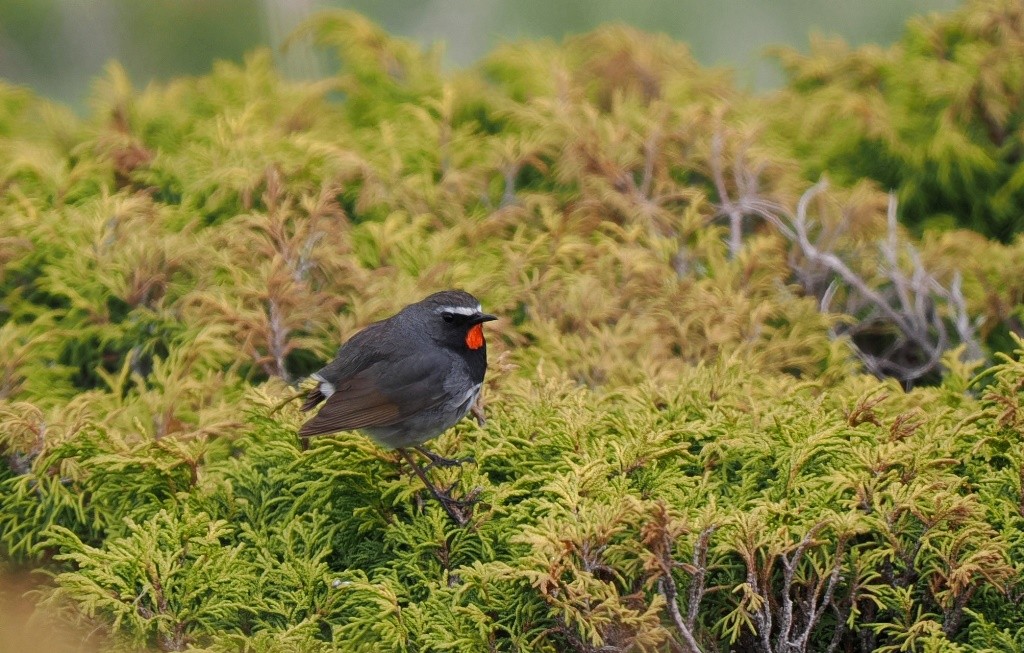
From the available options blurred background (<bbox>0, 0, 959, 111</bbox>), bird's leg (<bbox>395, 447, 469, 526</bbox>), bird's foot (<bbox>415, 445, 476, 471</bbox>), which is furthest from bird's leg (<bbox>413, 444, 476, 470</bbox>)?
blurred background (<bbox>0, 0, 959, 111</bbox>)

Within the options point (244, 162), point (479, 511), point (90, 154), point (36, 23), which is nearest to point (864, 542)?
point (479, 511)

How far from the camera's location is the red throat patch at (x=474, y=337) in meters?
Answer: 3.11

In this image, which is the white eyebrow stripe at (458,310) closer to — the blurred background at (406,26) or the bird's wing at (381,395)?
the bird's wing at (381,395)

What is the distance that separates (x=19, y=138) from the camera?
4.75m

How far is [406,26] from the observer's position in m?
7.98

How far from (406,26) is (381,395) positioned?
18.6 feet

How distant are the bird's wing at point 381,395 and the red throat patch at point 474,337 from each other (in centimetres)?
15

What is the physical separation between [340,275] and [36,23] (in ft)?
18.1

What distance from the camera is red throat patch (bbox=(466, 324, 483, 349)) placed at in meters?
3.11

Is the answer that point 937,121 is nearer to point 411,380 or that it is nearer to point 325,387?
point 411,380

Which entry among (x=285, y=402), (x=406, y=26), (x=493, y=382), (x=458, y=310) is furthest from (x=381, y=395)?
(x=406, y=26)

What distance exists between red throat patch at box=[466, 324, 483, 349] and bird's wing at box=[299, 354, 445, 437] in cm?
15

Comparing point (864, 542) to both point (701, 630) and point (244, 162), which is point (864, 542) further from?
point (244, 162)

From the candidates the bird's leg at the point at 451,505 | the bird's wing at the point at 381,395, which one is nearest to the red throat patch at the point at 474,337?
the bird's wing at the point at 381,395
